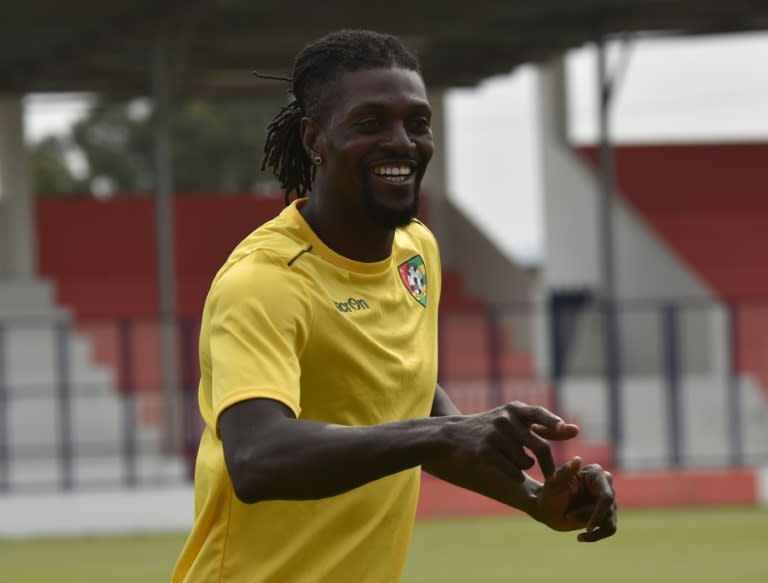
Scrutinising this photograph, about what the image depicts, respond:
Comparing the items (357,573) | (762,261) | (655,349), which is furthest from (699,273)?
(357,573)

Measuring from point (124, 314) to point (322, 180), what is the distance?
871 inches

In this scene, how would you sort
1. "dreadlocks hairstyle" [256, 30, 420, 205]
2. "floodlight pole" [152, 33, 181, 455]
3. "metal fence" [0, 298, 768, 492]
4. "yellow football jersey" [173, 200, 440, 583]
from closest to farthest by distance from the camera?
"yellow football jersey" [173, 200, 440, 583] → "dreadlocks hairstyle" [256, 30, 420, 205] → "floodlight pole" [152, 33, 181, 455] → "metal fence" [0, 298, 768, 492]

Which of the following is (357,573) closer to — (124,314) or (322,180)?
(322,180)

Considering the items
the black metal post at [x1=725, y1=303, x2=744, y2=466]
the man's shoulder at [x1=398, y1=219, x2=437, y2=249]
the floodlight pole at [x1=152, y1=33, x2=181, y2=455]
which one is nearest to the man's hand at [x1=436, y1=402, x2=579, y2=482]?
the man's shoulder at [x1=398, y1=219, x2=437, y2=249]

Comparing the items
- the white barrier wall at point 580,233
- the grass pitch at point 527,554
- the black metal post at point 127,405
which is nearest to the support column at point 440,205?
the white barrier wall at point 580,233

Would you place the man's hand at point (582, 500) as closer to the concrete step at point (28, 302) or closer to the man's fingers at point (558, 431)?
the man's fingers at point (558, 431)

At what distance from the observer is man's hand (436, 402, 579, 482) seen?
133 inches

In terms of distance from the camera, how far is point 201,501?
407cm

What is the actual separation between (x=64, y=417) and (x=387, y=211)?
17.2 meters

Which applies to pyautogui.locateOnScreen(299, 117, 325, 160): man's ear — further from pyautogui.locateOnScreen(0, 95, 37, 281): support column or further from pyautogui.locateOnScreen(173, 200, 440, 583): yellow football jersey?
pyautogui.locateOnScreen(0, 95, 37, 281): support column

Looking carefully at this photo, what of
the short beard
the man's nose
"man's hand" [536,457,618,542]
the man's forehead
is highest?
the man's forehead

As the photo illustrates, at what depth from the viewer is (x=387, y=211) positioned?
3.88 metres

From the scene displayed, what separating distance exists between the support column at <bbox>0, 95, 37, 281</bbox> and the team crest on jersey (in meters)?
22.8

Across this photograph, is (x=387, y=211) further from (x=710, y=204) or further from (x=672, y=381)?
(x=710, y=204)
